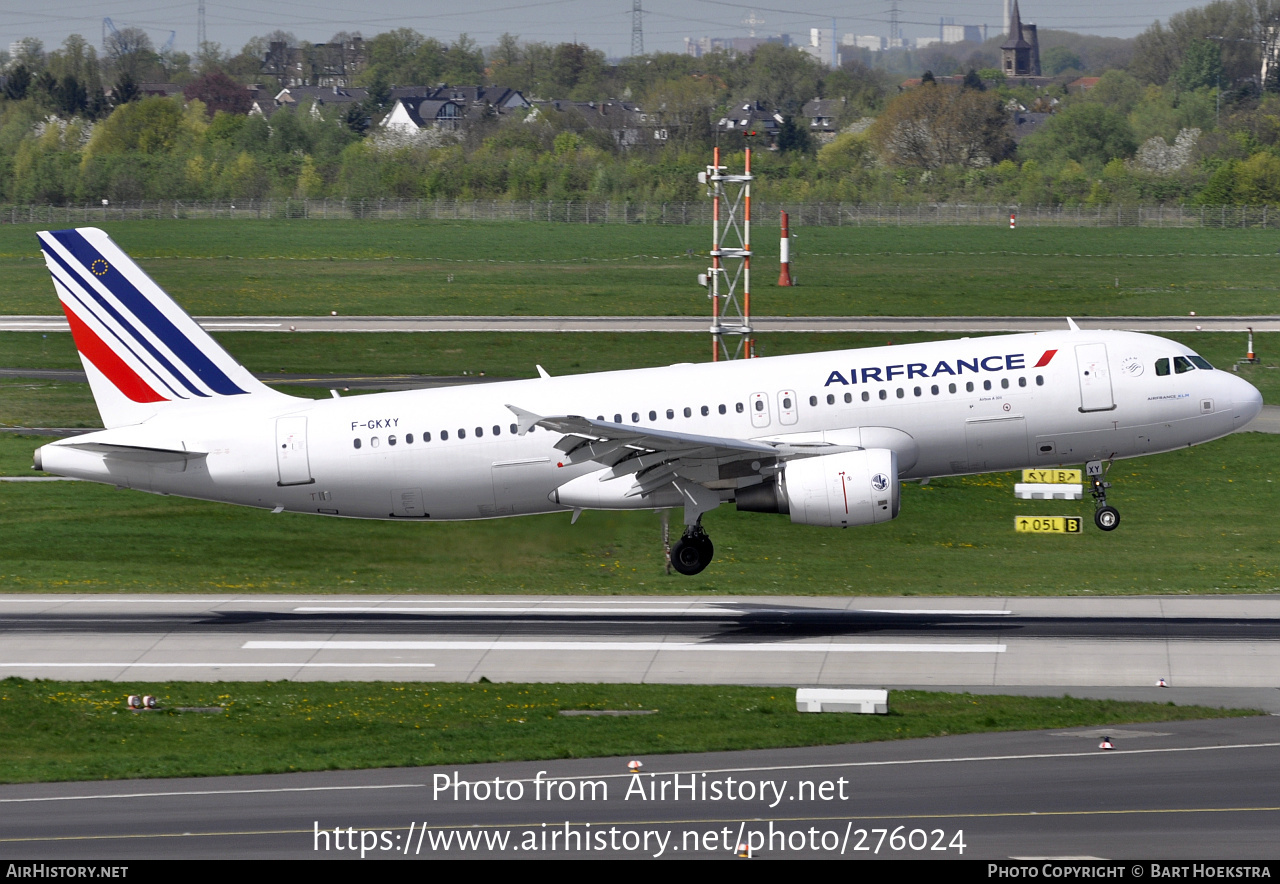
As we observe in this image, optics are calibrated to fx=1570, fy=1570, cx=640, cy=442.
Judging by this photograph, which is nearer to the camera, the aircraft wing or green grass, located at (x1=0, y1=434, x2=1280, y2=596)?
the aircraft wing

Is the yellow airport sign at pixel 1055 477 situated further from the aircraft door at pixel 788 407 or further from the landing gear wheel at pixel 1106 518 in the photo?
the aircraft door at pixel 788 407

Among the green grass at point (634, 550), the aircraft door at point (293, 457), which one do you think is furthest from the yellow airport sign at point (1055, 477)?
the aircraft door at point (293, 457)

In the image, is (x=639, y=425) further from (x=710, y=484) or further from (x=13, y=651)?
(x=13, y=651)

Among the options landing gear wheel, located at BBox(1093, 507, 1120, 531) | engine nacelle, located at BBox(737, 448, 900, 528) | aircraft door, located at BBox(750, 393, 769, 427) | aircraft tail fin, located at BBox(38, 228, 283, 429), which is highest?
aircraft tail fin, located at BBox(38, 228, 283, 429)

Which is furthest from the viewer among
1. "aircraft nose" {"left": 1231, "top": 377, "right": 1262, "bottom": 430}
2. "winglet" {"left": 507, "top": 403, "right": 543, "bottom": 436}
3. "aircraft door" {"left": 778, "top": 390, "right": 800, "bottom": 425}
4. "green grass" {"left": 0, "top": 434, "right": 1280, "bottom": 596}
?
"green grass" {"left": 0, "top": 434, "right": 1280, "bottom": 596}

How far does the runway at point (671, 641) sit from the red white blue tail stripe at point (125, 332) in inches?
265

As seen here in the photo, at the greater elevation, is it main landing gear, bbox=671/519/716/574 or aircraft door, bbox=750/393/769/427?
aircraft door, bbox=750/393/769/427

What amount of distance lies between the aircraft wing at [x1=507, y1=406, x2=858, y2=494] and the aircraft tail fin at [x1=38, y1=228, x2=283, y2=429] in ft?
32.3

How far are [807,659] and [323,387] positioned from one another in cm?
4416

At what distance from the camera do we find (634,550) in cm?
5231

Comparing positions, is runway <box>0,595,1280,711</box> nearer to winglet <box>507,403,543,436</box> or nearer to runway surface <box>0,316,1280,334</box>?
winglet <box>507,403,543,436</box>

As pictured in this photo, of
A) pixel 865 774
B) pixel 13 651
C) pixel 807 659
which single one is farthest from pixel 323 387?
pixel 865 774

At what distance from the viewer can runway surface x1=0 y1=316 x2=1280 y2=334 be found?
307 ft

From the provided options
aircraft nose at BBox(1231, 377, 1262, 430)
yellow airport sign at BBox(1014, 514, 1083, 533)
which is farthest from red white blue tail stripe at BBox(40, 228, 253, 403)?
aircraft nose at BBox(1231, 377, 1262, 430)
